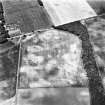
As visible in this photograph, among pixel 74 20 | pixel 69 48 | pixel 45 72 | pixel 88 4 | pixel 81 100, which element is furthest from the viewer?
pixel 88 4

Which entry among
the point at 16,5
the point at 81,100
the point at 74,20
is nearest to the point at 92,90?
the point at 81,100

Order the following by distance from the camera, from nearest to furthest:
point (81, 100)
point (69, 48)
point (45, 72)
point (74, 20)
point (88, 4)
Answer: point (81, 100)
point (45, 72)
point (69, 48)
point (74, 20)
point (88, 4)

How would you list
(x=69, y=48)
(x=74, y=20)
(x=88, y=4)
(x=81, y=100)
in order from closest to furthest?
(x=81, y=100) < (x=69, y=48) < (x=74, y=20) < (x=88, y=4)

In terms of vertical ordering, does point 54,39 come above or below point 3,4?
below

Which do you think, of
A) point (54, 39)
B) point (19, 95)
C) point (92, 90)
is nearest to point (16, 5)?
point (54, 39)

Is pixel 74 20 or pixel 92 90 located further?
pixel 74 20

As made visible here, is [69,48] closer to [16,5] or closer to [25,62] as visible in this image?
[25,62]

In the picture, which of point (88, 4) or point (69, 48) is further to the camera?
point (88, 4)

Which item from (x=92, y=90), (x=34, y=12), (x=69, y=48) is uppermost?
(x=34, y=12)

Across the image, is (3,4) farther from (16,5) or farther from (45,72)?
(45,72)
